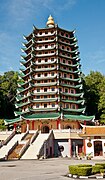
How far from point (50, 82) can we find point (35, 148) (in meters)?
17.3

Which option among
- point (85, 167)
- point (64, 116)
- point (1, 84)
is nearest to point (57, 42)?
point (64, 116)

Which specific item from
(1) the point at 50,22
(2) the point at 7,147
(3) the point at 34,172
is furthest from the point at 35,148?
(1) the point at 50,22

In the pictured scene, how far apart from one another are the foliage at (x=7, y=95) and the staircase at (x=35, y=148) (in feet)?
78.6

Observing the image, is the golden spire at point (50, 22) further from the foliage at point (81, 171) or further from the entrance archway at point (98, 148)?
the foliage at point (81, 171)

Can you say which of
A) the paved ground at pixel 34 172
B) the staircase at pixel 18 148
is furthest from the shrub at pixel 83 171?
the staircase at pixel 18 148

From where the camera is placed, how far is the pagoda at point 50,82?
144 ft

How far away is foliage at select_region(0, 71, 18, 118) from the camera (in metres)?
58.1

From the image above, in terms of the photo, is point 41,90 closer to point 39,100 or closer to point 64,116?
point 39,100

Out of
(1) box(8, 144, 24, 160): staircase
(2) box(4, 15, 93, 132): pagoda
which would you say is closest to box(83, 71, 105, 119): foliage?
(2) box(4, 15, 93, 132): pagoda

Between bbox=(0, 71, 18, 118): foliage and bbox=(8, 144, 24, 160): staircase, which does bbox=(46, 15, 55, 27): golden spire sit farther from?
bbox=(8, 144, 24, 160): staircase

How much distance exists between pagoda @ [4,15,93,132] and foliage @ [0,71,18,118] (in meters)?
9.10

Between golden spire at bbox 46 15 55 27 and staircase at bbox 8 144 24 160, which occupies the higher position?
golden spire at bbox 46 15 55 27

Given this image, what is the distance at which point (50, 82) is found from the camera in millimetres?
46969

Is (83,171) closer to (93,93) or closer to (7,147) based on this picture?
(7,147)
